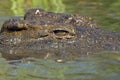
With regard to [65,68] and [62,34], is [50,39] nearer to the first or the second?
[62,34]

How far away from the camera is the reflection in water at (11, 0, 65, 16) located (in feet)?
35.0

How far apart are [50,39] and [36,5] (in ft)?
15.5

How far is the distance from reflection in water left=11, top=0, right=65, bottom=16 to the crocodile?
389cm

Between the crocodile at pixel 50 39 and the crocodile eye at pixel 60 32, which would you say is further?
the crocodile eye at pixel 60 32

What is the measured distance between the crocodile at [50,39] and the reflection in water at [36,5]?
3.89m

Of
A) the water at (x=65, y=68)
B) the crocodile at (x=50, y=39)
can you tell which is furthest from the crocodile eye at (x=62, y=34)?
the water at (x=65, y=68)

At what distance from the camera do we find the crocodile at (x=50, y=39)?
628 centimetres

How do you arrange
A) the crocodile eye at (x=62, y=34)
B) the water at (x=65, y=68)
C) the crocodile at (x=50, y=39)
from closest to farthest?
the water at (x=65, y=68) → the crocodile at (x=50, y=39) → the crocodile eye at (x=62, y=34)

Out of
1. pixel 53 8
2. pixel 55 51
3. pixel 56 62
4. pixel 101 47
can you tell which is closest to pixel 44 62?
pixel 56 62

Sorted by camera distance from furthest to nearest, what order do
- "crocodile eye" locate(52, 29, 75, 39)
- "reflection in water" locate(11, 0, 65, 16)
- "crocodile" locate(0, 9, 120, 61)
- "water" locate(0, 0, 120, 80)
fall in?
"reflection in water" locate(11, 0, 65, 16), "crocodile eye" locate(52, 29, 75, 39), "crocodile" locate(0, 9, 120, 61), "water" locate(0, 0, 120, 80)

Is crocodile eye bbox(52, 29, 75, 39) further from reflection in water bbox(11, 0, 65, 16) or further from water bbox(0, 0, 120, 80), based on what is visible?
reflection in water bbox(11, 0, 65, 16)

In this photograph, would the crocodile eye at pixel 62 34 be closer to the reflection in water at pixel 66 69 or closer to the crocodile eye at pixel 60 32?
the crocodile eye at pixel 60 32

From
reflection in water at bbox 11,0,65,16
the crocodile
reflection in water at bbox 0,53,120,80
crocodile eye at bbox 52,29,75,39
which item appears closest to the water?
reflection in water at bbox 0,53,120,80

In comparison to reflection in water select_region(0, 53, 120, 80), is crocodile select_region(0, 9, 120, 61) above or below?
above
